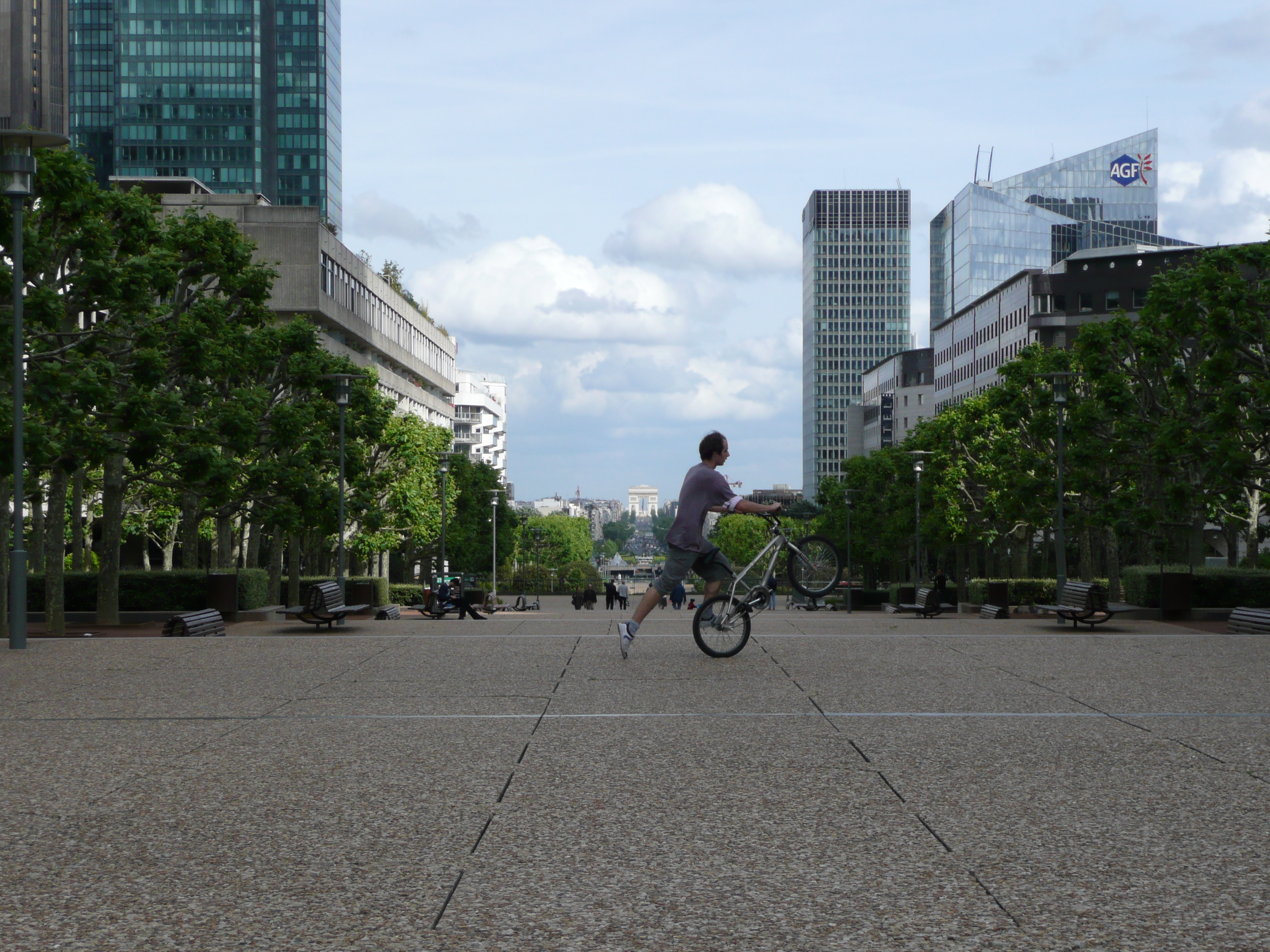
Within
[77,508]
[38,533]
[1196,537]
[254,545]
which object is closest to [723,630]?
[77,508]

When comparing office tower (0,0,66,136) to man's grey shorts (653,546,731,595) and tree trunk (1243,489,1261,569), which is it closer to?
tree trunk (1243,489,1261,569)

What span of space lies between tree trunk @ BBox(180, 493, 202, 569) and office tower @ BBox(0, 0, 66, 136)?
84.6 meters

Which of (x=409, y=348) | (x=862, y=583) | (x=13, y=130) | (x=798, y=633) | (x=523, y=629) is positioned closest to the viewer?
(x=13, y=130)

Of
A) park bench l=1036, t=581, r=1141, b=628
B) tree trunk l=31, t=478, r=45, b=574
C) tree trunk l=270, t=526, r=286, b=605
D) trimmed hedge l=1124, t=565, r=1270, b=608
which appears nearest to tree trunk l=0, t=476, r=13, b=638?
tree trunk l=31, t=478, r=45, b=574

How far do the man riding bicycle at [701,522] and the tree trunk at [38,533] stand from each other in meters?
21.1

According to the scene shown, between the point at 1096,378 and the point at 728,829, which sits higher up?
the point at 1096,378

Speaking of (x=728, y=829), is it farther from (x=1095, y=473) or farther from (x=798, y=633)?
(x=1095, y=473)

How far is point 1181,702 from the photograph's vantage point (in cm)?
1109

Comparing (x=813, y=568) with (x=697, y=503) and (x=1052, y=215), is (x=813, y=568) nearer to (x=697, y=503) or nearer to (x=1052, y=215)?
(x=697, y=503)

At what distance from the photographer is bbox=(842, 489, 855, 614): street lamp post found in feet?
178

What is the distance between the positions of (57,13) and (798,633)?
124m

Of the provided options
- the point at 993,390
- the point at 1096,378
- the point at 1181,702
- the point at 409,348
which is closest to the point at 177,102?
the point at 409,348

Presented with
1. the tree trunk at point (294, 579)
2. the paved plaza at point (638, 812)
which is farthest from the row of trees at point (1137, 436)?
the tree trunk at point (294, 579)

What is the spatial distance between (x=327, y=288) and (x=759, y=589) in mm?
68496
